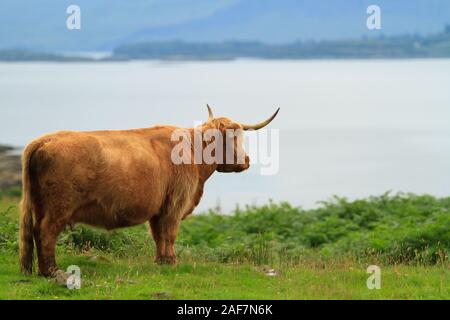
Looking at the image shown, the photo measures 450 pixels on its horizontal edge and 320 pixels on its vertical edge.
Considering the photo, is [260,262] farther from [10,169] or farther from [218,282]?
[10,169]

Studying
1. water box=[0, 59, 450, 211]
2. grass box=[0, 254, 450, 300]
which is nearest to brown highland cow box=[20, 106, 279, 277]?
grass box=[0, 254, 450, 300]

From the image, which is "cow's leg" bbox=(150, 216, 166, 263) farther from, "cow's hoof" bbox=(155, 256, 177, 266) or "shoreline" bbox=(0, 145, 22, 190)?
"shoreline" bbox=(0, 145, 22, 190)

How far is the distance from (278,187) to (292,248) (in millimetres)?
26919

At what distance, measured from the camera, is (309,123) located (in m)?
80.1

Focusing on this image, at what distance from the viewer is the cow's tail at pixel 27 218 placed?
37.5ft

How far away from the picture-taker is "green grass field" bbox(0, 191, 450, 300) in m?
11.2

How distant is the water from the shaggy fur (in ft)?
60.2

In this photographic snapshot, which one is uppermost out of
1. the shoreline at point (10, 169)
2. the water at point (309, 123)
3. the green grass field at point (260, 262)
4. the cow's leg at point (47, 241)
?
the cow's leg at point (47, 241)

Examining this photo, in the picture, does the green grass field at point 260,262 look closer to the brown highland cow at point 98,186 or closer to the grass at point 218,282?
the grass at point 218,282

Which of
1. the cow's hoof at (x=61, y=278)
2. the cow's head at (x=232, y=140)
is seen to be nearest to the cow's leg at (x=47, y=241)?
the cow's hoof at (x=61, y=278)

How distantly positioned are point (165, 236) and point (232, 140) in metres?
1.65

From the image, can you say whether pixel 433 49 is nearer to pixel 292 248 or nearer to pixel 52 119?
pixel 52 119

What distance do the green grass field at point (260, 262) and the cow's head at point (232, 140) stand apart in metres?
1.35
